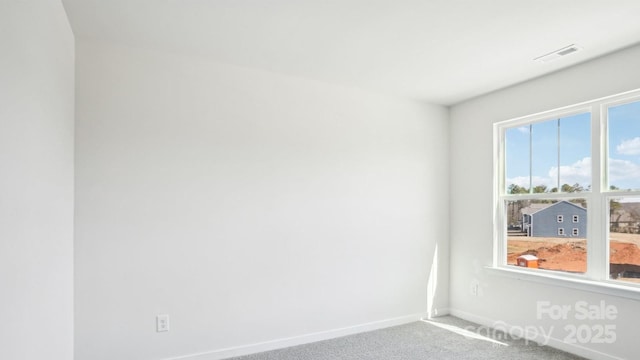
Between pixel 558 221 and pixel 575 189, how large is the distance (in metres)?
0.32

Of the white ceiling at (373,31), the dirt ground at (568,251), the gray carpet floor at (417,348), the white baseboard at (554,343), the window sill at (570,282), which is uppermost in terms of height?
the white ceiling at (373,31)

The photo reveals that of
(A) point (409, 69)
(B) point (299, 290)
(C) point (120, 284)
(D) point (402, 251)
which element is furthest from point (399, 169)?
(C) point (120, 284)

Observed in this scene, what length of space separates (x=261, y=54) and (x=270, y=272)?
71.8 inches

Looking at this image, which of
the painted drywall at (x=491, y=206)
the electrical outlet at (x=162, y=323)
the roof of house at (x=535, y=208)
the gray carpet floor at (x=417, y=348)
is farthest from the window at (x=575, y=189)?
the electrical outlet at (x=162, y=323)

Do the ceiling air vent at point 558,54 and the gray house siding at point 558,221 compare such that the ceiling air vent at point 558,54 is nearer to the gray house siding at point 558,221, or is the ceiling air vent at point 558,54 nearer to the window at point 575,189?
the window at point 575,189

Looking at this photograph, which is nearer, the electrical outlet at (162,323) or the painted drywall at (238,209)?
the painted drywall at (238,209)

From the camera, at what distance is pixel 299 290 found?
330cm

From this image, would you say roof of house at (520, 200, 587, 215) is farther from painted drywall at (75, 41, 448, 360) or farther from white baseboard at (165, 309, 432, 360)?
white baseboard at (165, 309, 432, 360)

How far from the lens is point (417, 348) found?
3172mm

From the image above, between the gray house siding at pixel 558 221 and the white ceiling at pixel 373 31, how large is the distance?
122 centimetres

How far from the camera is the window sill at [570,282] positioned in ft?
8.75

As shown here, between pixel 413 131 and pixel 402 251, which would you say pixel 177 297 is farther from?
pixel 413 131

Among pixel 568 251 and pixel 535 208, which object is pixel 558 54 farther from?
pixel 568 251

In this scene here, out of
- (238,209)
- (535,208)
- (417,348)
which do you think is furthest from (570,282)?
(238,209)
